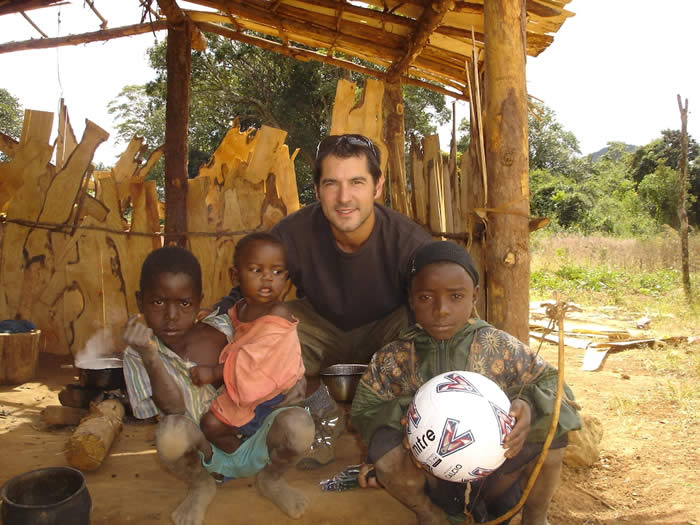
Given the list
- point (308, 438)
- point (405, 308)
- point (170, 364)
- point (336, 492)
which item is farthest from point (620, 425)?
point (170, 364)

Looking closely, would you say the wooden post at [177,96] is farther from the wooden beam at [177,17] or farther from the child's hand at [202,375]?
the child's hand at [202,375]

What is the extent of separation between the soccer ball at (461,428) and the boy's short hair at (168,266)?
46.7 inches

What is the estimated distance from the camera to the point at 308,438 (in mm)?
2279

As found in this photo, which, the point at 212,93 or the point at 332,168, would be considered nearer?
the point at 332,168

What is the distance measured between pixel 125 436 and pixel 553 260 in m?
12.9

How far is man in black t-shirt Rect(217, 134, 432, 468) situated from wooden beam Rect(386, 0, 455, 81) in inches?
77.8

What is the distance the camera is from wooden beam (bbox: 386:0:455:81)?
4.28 m

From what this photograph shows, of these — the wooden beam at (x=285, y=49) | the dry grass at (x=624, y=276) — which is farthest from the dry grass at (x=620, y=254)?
the wooden beam at (x=285, y=49)

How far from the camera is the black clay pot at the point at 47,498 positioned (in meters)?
1.82

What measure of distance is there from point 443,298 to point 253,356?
33.3 inches

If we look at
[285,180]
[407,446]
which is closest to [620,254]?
[285,180]

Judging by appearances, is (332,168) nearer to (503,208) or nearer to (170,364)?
(503,208)

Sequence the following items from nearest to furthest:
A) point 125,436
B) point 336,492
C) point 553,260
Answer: point 336,492, point 125,436, point 553,260

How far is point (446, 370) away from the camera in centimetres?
224
